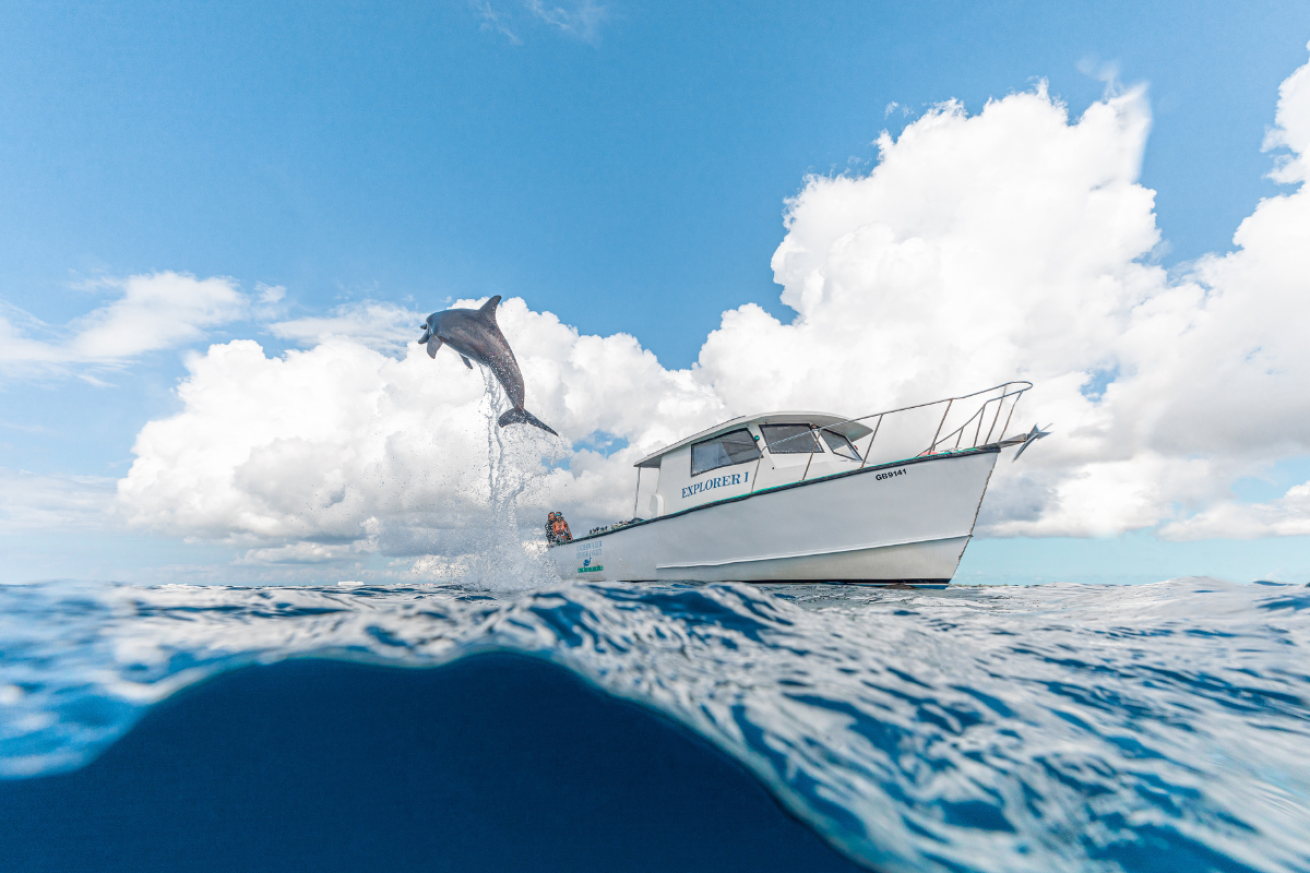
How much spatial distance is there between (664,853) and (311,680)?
84.3 inches

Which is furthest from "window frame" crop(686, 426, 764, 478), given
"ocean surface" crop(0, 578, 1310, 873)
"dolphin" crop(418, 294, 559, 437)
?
"ocean surface" crop(0, 578, 1310, 873)

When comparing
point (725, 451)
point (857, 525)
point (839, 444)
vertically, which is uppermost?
point (839, 444)

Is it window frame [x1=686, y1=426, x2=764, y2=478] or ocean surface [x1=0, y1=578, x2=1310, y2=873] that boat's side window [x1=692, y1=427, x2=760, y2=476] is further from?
ocean surface [x1=0, y1=578, x2=1310, y2=873]

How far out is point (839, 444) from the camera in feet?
35.0

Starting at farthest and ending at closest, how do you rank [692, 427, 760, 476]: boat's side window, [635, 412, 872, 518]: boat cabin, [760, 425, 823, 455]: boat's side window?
[692, 427, 760, 476]: boat's side window → [760, 425, 823, 455]: boat's side window → [635, 412, 872, 518]: boat cabin

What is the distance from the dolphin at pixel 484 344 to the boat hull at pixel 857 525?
536cm

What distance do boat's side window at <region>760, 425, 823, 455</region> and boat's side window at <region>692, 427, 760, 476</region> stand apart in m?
0.32

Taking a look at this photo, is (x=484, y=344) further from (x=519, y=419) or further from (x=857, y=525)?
(x=857, y=525)

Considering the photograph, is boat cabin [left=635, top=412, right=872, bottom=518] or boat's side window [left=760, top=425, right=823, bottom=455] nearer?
boat cabin [left=635, top=412, right=872, bottom=518]

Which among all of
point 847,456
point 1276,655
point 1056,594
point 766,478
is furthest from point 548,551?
point 1276,655

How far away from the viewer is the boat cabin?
974cm

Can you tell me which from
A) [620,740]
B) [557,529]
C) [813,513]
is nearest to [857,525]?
[813,513]

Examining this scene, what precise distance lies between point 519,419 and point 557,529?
10.8ft

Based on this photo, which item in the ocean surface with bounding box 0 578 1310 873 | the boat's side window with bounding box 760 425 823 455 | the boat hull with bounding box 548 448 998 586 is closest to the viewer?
the ocean surface with bounding box 0 578 1310 873
